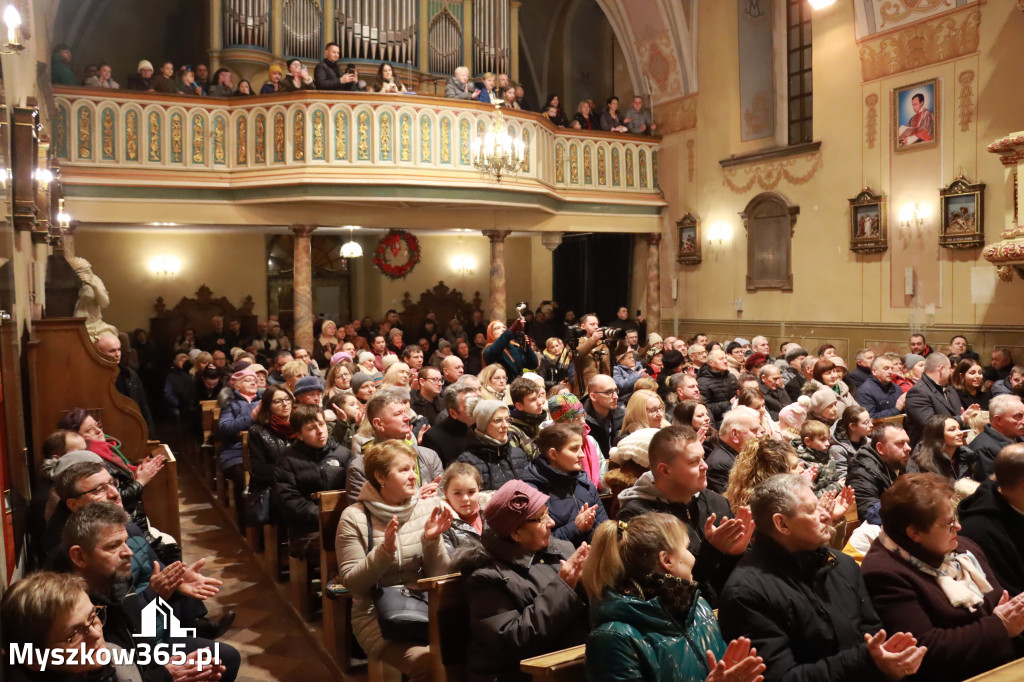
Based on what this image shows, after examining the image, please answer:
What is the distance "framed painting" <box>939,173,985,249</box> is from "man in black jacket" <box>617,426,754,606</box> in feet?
29.2

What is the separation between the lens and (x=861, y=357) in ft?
27.5

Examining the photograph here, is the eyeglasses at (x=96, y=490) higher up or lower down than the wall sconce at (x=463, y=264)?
lower down

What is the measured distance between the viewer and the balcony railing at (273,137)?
36.1 feet

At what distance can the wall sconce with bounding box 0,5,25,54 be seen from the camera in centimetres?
386

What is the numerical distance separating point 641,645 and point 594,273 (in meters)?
14.6

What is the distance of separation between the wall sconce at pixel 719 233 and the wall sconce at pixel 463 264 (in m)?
5.40

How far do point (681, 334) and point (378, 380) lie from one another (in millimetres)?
9407

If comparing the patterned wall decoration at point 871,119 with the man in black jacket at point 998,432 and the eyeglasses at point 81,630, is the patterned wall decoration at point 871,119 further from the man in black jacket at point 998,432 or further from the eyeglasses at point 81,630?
the eyeglasses at point 81,630

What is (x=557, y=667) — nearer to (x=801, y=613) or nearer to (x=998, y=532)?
(x=801, y=613)

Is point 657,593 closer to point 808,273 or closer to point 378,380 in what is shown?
point 378,380

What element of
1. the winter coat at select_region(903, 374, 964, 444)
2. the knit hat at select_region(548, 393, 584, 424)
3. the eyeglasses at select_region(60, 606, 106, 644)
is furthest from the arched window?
the eyeglasses at select_region(60, 606, 106, 644)

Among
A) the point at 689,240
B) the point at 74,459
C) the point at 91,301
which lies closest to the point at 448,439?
the point at 74,459

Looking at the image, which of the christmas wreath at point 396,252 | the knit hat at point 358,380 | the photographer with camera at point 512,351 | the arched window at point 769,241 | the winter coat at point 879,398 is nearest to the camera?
the knit hat at point 358,380

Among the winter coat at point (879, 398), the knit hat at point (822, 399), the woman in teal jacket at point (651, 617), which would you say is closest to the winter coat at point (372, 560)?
the woman in teal jacket at point (651, 617)
